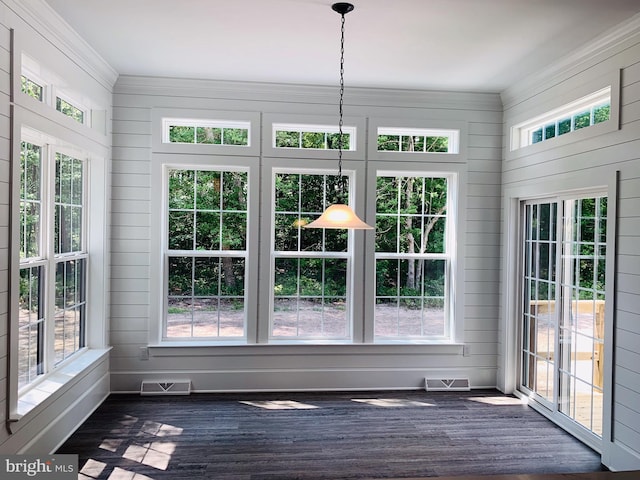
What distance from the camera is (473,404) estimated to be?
4.65 m

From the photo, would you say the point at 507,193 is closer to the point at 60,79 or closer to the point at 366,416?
the point at 366,416

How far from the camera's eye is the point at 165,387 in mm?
4789

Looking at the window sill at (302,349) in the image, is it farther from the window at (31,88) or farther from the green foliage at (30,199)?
the window at (31,88)

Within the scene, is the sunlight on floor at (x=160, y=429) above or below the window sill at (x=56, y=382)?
below

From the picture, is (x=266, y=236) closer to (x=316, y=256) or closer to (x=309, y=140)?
(x=316, y=256)

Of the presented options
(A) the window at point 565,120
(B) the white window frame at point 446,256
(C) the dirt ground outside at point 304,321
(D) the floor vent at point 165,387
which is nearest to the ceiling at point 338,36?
(A) the window at point 565,120

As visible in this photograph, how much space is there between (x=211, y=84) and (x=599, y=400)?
4.47 m

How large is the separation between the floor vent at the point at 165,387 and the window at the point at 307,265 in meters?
1.01

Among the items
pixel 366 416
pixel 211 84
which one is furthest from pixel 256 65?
pixel 366 416

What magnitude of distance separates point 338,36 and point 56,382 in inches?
134

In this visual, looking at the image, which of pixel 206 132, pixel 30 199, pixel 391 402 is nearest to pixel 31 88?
pixel 30 199

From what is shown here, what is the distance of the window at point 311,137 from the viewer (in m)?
5.02

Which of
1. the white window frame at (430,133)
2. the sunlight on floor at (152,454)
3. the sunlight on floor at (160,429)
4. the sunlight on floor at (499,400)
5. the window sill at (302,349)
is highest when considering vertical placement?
the white window frame at (430,133)

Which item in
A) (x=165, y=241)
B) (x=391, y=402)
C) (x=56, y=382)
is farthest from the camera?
(x=165, y=241)
